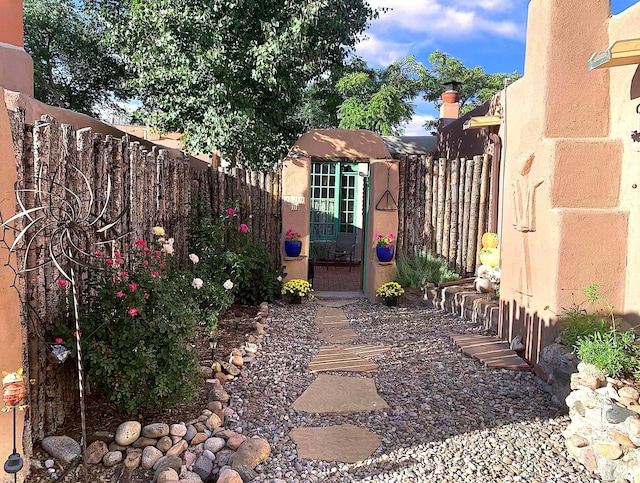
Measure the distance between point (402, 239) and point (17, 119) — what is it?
625cm

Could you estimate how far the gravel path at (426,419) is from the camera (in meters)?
2.87

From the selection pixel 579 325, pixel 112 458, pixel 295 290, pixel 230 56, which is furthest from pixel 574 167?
pixel 230 56

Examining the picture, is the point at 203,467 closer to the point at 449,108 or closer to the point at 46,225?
the point at 46,225

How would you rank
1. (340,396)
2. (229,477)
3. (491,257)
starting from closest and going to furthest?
(229,477) < (340,396) < (491,257)

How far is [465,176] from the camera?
7.90 meters

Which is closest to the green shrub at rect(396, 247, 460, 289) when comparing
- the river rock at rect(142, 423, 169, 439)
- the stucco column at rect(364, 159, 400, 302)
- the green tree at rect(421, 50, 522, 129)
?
the stucco column at rect(364, 159, 400, 302)

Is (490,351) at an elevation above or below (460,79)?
below

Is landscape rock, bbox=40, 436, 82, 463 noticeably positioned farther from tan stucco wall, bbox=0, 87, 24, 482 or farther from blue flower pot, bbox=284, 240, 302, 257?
blue flower pot, bbox=284, 240, 302, 257

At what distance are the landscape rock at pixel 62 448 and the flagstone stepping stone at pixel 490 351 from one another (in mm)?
3430

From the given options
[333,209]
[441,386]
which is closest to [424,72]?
[333,209]

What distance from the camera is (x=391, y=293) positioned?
7332 millimetres

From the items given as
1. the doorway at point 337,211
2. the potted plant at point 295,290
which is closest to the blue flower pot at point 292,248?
the potted plant at point 295,290

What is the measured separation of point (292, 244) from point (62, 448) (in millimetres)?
5176

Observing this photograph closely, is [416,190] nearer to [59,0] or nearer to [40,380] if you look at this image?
[40,380]
